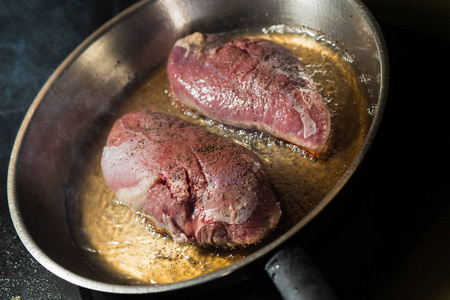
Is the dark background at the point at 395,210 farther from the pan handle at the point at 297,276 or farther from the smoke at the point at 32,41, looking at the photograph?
the smoke at the point at 32,41

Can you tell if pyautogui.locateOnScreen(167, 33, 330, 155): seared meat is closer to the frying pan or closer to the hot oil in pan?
the hot oil in pan

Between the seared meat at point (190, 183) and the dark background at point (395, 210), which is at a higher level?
the dark background at point (395, 210)

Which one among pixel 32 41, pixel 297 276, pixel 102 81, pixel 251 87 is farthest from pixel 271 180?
pixel 32 41

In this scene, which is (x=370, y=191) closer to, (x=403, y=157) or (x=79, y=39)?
(x=403, y=157)

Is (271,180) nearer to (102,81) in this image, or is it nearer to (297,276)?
(297,276)

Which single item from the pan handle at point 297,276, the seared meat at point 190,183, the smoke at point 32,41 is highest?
the pan handle at point 297,276

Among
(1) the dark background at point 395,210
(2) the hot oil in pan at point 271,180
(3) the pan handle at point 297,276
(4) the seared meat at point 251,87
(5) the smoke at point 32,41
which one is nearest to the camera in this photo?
(3) the pan handle at point 297,276

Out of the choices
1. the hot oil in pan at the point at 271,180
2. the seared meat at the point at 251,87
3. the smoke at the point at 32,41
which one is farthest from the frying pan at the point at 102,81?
the smoke at the point at 32,41

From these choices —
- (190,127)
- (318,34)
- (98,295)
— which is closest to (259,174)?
(190,127)

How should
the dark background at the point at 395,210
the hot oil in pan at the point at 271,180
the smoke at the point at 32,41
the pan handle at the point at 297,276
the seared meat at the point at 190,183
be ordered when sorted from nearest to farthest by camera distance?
the pan handle at the point at 297,276 → the dark background at the point at 395,210 → the seared meat at the point at 190,183 → the hot oil in pan at the point at 271,180 → the smoke at the point at 32,41
